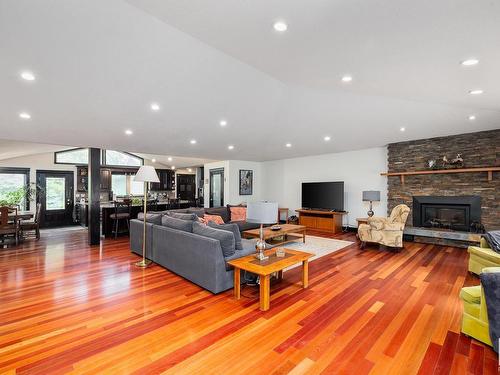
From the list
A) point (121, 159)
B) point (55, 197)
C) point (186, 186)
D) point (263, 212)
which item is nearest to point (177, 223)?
point (263, 212)

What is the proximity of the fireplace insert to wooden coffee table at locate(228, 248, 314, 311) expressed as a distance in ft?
15.0

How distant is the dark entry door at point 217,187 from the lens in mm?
9914

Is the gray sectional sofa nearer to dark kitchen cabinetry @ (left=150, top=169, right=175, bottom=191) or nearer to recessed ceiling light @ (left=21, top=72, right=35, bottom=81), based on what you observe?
recessed ceiling light @ (left=21, top=72, right=35, bottom=81)

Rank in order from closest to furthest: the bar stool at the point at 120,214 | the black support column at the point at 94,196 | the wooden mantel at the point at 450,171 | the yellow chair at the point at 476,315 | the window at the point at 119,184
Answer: the yellow chair at the point at 476,315, the wooden mantel at the point at 450,171, the black support column at the point at 94,196, the bar stool at the point at 120,214, the window at the point at 119,184

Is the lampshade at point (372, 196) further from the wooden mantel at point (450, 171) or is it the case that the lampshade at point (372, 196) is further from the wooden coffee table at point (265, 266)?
the wooden coffee table at point (265, 266)

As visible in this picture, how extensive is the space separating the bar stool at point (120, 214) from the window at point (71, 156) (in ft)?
11.1

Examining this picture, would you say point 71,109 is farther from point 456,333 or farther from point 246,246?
point 456,333

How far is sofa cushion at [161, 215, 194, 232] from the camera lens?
3.95m

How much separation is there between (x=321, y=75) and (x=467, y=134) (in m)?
4.78

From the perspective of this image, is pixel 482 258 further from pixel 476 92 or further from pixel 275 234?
pixel 275 234

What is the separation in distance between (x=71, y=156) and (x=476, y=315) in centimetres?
1142

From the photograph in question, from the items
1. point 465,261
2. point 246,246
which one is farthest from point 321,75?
point 465,261

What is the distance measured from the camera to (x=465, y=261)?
468 centimetres

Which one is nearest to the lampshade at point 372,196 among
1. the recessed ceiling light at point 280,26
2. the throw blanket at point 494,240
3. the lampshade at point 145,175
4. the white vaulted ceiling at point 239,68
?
the white vaulted ceiling at point 239,68
